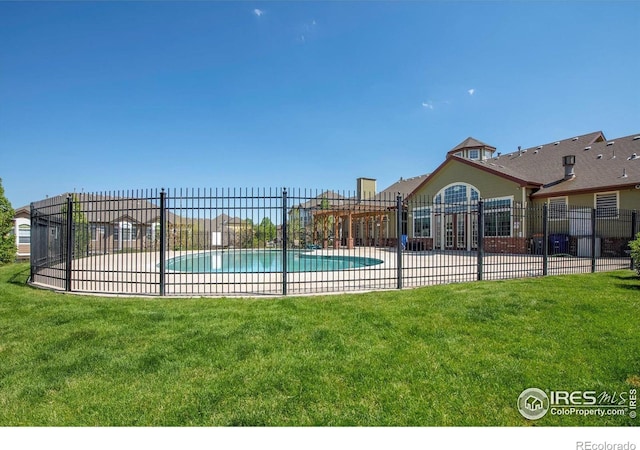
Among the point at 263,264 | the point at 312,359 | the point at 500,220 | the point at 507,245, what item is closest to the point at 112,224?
the point at 263,264

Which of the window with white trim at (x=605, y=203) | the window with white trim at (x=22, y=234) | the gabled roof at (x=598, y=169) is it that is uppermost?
the gabled roof at (x=598, y=169)

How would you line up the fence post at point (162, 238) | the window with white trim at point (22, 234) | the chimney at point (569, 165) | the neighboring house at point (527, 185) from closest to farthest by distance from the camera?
the fence post at point (162, 238), the neighboring house at point (527, 185), the chimney at point (569, 165), the window with white trim at point (22, 234)

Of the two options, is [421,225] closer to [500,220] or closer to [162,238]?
[500,220]

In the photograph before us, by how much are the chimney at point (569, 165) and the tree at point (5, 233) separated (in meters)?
29.4

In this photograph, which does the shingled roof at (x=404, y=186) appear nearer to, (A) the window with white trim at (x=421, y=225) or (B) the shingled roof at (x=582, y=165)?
(A) the window with white trim at (x=421, y=225)

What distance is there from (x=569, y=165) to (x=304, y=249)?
17530mm

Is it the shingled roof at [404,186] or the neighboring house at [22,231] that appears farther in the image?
the shingled roof at [404,186]

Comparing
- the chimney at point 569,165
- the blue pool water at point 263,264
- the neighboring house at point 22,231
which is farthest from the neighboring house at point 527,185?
the neighboring house at point 22,231

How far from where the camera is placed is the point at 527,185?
18.3 m

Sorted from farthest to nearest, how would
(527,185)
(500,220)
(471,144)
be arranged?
1. (471,144)
2. (500,220)
3. (527,185)

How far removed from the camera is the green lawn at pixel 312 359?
2666 mm

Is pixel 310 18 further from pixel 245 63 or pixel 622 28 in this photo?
pixel 622 28
